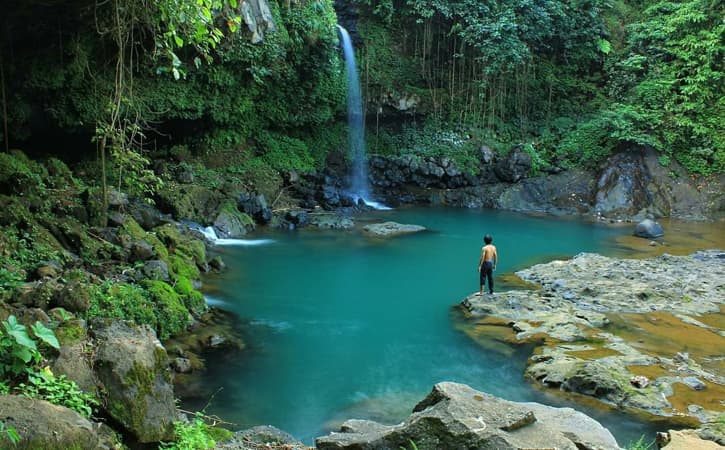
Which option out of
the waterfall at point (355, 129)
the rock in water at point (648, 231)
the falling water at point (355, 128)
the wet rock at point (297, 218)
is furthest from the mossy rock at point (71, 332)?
the falling water at point (355, 128)

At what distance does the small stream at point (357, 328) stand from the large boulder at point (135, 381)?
2.63 meters

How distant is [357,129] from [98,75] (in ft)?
42.4

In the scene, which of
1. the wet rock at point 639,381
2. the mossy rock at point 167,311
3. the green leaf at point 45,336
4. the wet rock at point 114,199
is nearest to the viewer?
the green leaf at point 45,336

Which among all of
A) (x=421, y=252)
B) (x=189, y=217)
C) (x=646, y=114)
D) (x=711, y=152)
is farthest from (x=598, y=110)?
(x=189, y=217)

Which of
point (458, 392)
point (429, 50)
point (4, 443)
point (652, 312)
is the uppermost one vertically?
point (429, 50)

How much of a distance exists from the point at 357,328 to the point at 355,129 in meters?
16.5

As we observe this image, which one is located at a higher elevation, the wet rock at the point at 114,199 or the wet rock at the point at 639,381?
the wet rock at the point at 114,199

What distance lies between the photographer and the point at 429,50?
1057 inches

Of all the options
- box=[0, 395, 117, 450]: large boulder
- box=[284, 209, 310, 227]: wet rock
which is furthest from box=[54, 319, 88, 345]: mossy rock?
box=[284, 209, 310, 227]: wet rock

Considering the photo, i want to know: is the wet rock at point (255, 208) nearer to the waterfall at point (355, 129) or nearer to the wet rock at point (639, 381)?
the waterfall at point (355, 129)

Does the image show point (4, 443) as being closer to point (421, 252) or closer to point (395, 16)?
point (421, 252)

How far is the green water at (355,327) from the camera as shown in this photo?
7.77 meters

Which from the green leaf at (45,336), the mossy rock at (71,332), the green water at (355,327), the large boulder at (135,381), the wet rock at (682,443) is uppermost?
the green leaf at (45,336)

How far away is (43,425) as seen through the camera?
343cm
